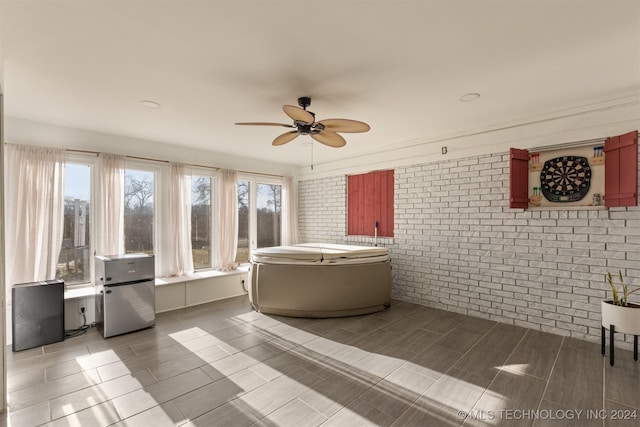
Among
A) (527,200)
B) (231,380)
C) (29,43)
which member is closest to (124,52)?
(29,43)

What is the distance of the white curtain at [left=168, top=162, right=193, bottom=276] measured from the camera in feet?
14.3

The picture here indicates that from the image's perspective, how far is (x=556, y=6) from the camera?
1595 mm

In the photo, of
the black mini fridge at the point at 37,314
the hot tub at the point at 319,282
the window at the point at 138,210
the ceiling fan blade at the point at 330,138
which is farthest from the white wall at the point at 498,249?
the black mini fridge at the point at 37,314

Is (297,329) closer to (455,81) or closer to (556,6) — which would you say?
(455,81)

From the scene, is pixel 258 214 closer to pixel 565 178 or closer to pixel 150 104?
pixel 150 104

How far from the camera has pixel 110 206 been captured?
3.76m

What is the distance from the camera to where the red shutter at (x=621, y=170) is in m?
2.60

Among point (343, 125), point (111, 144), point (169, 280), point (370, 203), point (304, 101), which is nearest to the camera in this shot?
point (343, 125)

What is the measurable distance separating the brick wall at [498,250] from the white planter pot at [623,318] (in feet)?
1.44

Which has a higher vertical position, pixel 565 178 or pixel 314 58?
pixel 314 58

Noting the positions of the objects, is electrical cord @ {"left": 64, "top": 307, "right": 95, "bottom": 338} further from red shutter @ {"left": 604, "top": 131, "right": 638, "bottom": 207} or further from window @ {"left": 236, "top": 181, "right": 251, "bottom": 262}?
red shutter @ {"left": 604, "top": 131, "right": 638, "bottom": 207}

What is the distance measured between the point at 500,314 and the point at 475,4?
11.0 ft

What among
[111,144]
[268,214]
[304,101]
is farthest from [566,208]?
[111,144]

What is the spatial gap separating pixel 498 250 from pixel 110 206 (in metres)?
4.92
